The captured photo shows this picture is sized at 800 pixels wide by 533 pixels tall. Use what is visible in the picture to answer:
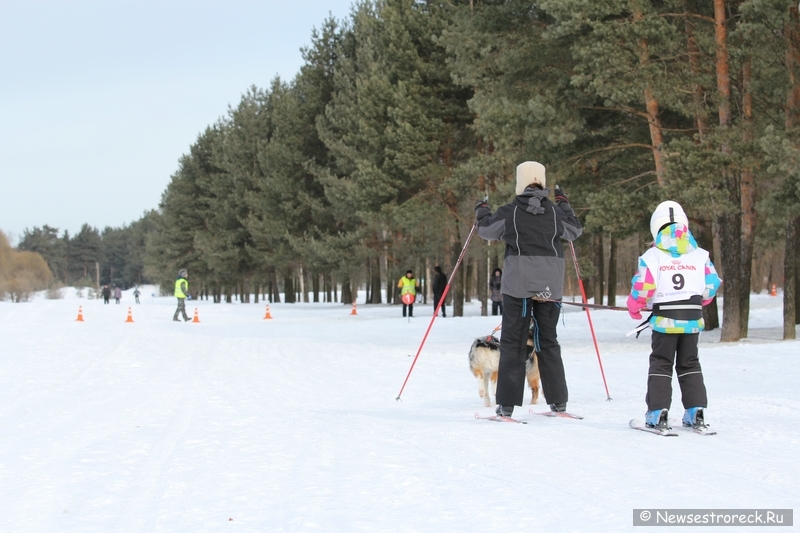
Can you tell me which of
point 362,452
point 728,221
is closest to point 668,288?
point 362,452

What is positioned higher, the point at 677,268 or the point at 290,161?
the point at 290,161

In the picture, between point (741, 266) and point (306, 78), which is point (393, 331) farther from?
point (306, 78)

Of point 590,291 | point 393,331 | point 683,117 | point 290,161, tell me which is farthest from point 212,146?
point 683,117

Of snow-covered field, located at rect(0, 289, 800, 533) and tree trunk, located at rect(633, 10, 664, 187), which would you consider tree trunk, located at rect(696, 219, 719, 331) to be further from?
snow-covered field, located at rect(0, 289, 800, 533)

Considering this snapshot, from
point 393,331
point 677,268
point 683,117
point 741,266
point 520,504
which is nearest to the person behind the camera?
point 520,504

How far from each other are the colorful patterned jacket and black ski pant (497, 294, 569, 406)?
0.95 metres

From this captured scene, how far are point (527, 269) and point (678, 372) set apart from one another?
1554mm

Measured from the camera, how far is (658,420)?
6.52m

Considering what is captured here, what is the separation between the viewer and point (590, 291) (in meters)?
45.4

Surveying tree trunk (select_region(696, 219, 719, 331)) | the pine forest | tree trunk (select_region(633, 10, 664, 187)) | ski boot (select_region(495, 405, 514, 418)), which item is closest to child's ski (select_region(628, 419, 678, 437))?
ski boot (select_region(495, 405, 514, 418))

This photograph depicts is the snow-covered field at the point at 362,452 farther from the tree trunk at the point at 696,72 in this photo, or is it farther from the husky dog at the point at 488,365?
the tree trunk at the point at 696,72

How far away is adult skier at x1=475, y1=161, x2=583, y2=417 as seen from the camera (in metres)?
7.20

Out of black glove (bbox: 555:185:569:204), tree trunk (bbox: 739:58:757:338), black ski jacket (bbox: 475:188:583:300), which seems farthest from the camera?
tree trunk (bbox: 739:58:757:338)

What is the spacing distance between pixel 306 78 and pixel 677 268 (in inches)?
1626
